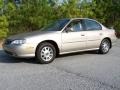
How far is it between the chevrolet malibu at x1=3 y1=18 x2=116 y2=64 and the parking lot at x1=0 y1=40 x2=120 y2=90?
35 cm


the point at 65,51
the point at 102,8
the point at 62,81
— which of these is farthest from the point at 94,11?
the point at 62,81

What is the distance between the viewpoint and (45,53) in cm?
878

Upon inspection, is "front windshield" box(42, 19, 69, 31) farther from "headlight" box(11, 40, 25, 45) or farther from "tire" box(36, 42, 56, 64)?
"headlight" box(11, 40, 25, 45)

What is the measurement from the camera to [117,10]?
63.1ft

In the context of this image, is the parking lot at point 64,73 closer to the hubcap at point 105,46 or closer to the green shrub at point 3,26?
the hubcap at point 105,46

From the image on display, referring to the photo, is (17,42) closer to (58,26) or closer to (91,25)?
(58,26)

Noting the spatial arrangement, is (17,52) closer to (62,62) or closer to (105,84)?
(62,62)

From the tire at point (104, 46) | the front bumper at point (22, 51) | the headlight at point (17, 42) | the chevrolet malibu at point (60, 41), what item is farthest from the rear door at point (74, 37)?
the headlight at point (17, 42)

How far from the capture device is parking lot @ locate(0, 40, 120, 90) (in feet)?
20.4

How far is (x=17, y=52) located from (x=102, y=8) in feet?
38.7

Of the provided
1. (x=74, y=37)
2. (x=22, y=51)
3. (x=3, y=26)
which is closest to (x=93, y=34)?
(x=74, y=37)

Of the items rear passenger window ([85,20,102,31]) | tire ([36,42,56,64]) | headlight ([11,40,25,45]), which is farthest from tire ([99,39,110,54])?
headlight ([11,40,25,45])

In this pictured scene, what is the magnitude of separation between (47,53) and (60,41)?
2.04 ft

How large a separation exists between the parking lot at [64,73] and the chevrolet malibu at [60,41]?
1.16 ft
